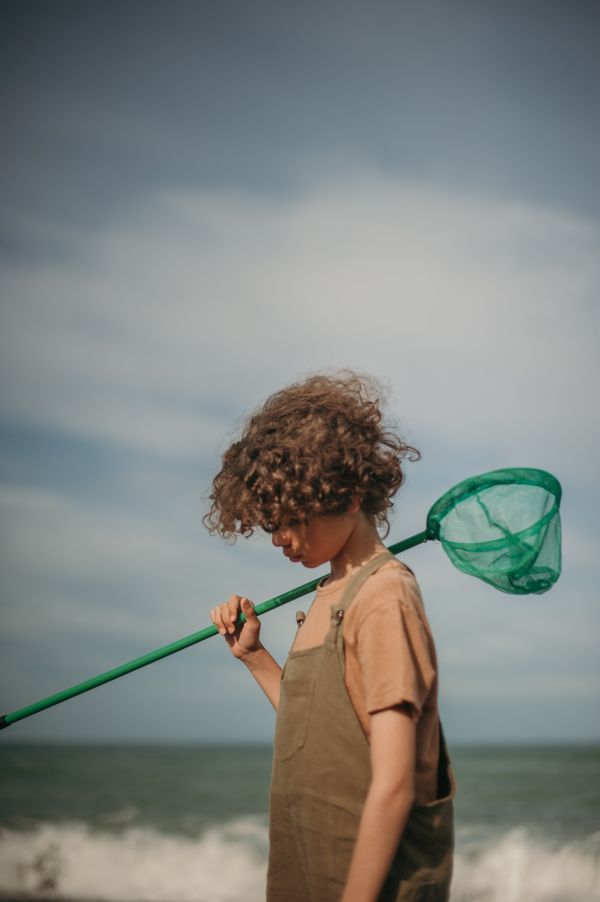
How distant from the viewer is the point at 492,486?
7.77 feet

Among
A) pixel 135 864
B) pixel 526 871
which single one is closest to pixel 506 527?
pixel 526 871

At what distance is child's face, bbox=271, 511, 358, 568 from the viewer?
203cm

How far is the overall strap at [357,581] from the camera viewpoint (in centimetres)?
187

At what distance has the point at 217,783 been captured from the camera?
66.3 feet

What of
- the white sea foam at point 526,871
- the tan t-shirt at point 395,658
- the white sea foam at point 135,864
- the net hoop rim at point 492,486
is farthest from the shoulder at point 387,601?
the white sea foam at point 526,871

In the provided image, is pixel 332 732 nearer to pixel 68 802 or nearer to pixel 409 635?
pixel 409 635

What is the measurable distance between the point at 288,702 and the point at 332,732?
145 millimetres

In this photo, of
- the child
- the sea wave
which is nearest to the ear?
the child

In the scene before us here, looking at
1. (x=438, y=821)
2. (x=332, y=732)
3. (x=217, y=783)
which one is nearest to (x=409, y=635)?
(x=332, y=732)

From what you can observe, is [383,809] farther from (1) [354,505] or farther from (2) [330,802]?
(1) [354,505]

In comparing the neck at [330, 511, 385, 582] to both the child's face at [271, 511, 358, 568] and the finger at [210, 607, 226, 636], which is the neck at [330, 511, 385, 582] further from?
the finger at [210, 607, 226, 636]

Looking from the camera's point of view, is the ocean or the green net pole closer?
the green net pole

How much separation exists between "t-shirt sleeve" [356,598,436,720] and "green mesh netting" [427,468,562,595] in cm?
62

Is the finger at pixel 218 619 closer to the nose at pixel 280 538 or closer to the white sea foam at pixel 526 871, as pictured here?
the nose at pixel 280 538
